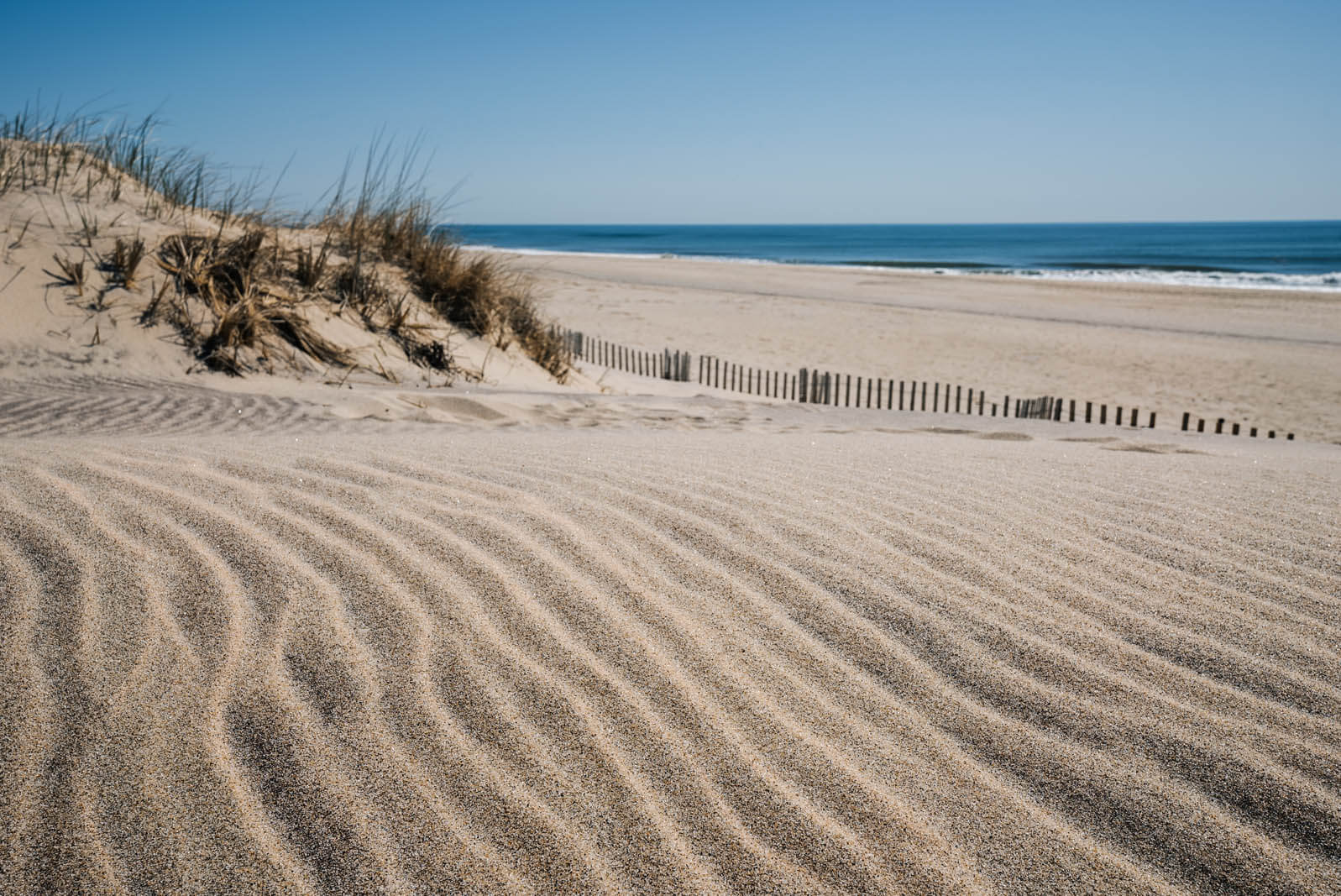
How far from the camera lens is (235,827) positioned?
169 cm

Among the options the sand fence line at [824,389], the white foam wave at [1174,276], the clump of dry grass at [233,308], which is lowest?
the sand fence line at [824,389]

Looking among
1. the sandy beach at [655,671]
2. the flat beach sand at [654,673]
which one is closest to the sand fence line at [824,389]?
the sandy beach at [655,671]

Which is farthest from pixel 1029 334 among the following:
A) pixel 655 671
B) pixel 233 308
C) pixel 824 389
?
pixel 655 671

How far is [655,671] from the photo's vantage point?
89.1 inches

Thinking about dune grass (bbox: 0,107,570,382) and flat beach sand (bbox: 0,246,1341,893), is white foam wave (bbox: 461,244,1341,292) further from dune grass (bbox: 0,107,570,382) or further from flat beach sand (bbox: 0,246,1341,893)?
flat beach sand (bbox: 0,246,1341,893)

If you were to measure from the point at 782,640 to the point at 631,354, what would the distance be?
1041 cm

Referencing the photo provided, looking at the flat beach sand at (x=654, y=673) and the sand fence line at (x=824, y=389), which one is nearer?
the flat beach sand at (x=654, y=673)

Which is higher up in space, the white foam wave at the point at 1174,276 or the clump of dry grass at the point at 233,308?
the white foam wave at the point at 1174,276

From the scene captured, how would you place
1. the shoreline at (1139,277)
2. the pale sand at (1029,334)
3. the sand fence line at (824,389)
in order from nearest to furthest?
the sand fence line at (824,389), the pale sand at (1029,334), the shoreline at (1139,277)

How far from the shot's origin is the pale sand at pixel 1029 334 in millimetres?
12414

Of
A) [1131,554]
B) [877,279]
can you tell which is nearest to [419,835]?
[1131,554]

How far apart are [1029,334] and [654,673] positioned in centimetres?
1832

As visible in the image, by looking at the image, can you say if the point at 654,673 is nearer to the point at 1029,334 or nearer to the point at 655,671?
the point at 655,671

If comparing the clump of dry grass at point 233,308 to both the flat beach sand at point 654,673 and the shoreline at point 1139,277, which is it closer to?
the flat beach sand at point 654,673
